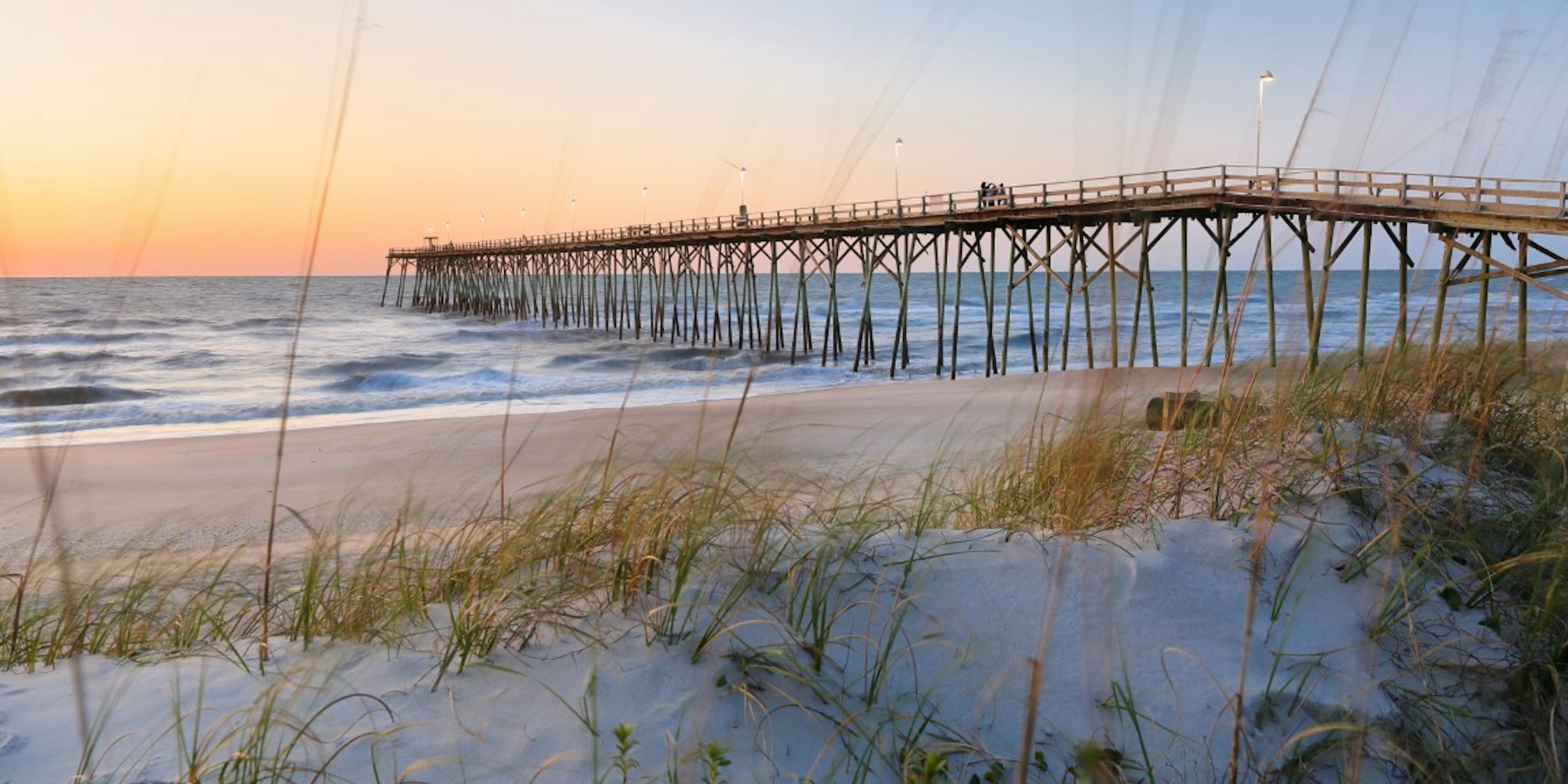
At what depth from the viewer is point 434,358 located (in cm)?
3017

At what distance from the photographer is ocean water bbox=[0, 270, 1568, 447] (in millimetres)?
5891

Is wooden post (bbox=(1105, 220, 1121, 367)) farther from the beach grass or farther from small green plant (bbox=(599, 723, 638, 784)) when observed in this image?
small green plant (bbox=(599, 723, 638, 784))

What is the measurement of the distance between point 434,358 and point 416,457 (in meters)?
20.3

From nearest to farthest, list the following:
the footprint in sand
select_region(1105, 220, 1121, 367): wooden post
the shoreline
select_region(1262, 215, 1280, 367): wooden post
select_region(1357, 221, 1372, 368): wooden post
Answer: the footprint in sand
select_region(1105, 220, 1121, 367): wooden post
select_region(1262, 215, 1280, 367): wooden post
the shoreline
select_region(1357, 221, 1372, 368): wooden post

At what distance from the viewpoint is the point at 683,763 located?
1794 mm

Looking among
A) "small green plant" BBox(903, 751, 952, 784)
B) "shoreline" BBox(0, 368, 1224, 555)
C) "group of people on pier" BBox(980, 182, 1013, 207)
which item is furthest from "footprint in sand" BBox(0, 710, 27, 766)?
"group of people on pier" BBox(980, 182, 1013, 207)

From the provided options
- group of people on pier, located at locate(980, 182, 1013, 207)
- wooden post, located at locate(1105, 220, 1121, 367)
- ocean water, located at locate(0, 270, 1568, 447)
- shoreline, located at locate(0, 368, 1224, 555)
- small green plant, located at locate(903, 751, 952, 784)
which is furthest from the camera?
group of people on pier, located at locate(980, 182, 1013, 207)

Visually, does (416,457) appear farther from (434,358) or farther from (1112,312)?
(434,358)

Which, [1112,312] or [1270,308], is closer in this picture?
[1112,312]

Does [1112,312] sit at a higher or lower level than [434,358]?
higher

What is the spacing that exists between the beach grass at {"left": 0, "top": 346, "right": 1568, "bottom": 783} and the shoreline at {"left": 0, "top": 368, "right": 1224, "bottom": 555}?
3.24ft

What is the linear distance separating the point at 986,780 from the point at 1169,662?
658 millimetres

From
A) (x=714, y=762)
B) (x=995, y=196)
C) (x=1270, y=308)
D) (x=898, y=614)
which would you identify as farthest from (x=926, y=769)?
(x=995, y=196)

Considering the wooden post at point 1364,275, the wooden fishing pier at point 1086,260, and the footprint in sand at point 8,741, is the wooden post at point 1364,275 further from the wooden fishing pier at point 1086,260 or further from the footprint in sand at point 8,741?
the footprint in sand at point 8,741
